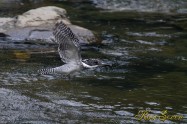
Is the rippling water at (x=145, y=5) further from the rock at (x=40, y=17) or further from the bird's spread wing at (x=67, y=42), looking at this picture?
the bird's spread wing at (x=67, y=42)

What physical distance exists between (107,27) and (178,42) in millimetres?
2348

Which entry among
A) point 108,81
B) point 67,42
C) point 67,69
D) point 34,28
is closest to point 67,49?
point 67,42

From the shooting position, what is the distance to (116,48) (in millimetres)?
12141

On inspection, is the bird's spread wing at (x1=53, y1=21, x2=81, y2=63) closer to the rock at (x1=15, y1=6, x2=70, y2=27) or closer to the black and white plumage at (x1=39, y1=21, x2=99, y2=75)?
the black and white plumage at (x1=39, y1=21, x2=99, y2=75)

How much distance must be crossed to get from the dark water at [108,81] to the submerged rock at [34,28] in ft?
1.09

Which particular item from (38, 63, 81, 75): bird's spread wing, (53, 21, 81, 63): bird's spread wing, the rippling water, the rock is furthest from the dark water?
the rippling water

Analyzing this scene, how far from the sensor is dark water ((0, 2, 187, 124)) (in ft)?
26.2

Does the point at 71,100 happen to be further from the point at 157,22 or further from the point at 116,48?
the point at 157,22

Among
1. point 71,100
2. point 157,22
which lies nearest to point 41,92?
point 71,100

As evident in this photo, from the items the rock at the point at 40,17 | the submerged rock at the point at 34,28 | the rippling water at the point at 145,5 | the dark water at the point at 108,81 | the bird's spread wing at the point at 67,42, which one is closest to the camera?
the dark water at the point at 108,81

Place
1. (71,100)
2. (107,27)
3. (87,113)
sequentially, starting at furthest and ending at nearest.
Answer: (107,27) → (71,100) → (87,113)

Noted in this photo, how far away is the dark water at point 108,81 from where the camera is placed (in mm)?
7977

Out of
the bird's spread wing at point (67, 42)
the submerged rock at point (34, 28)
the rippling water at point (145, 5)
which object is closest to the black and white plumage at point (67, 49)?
the bird's spread wing at point (67, 42)

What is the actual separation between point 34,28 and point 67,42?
404 cm
